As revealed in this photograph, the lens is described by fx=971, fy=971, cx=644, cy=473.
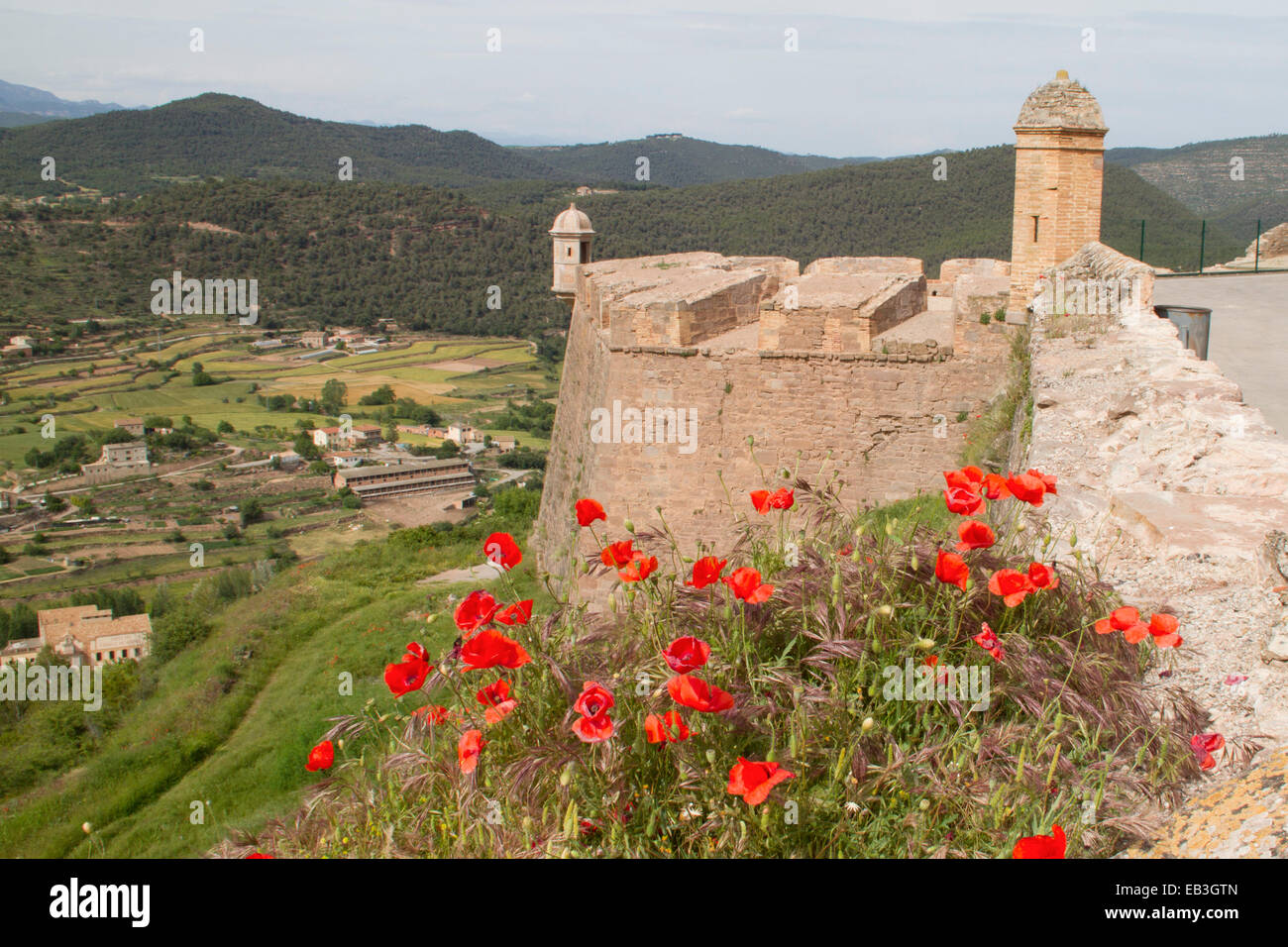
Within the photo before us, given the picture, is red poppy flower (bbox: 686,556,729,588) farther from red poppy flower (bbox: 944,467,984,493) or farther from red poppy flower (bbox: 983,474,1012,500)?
red poppy flower (bbox: 983,474,1012,500)

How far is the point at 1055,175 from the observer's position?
9312 mm

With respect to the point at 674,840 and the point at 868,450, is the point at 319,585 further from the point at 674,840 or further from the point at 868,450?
the point at 674,840

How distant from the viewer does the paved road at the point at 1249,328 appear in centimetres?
736

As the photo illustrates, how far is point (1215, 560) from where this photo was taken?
9.93ft

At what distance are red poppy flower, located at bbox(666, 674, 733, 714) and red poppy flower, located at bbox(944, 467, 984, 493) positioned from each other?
3.00 feet

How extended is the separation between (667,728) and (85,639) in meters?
22.5

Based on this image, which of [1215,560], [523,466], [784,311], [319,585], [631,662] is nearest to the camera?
[631,662]

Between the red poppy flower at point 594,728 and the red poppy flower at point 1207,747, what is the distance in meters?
1.36

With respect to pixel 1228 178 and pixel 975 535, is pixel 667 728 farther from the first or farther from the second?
pixel 1228 178

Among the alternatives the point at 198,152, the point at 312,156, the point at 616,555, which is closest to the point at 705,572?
the point at 616,555

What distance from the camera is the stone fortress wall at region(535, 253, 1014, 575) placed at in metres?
8.98

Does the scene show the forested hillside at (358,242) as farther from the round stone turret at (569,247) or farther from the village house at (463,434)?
the round stone turret at (569,247)
